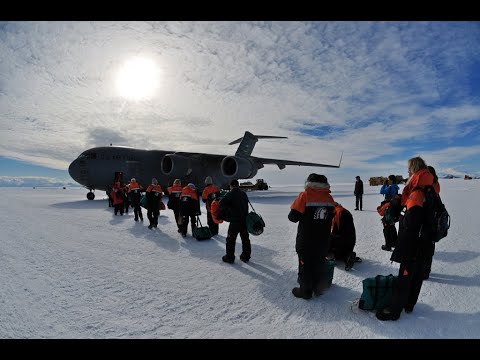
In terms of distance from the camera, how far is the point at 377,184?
1670 inches

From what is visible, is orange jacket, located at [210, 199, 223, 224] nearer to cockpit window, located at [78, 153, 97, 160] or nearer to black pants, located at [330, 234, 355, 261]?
black pants, located at [330, 234, 355, 261]

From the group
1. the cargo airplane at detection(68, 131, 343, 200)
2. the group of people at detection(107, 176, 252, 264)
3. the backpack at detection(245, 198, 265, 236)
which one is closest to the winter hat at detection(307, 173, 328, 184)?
the backpack at detection(245, 198, 265, 236)

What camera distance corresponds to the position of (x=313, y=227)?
3.54 meters

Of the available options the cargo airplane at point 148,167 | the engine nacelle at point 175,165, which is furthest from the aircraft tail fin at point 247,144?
the engine nacelle at point 175,165

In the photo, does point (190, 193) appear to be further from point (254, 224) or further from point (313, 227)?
point (313, 227)

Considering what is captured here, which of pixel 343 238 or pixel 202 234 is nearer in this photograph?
pixel 343 238

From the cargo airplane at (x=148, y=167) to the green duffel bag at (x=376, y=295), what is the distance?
1406 centimetres

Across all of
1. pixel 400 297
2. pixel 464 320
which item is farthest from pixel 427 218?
pixel 464 320

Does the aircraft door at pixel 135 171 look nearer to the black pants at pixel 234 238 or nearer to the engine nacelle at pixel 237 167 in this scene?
the engine nacelle at pixel 237 167

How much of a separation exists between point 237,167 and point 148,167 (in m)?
6.74

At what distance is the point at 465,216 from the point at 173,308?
36.4ft

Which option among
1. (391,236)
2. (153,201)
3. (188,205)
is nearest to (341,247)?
(391,236)

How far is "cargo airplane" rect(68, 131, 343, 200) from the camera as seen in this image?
660 inches
